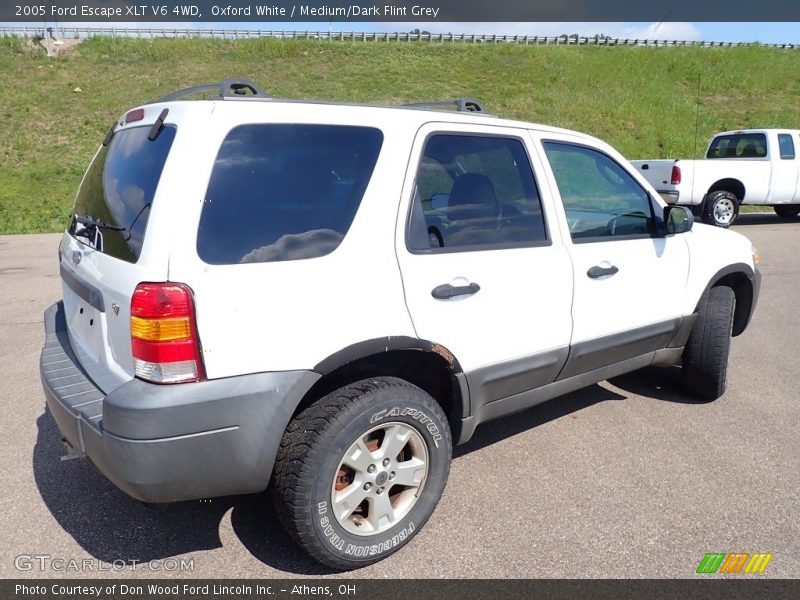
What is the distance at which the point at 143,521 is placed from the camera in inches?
111

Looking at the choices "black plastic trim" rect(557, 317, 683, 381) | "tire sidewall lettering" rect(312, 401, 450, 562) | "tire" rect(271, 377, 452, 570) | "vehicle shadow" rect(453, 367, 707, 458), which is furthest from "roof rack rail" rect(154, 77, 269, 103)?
"vehicle shadow" rect(453, 367, 707, 458)

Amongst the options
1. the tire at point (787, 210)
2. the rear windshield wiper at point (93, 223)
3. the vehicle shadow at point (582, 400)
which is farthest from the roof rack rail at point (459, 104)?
the tire at point (787, 210)

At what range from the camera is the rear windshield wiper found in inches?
93.7

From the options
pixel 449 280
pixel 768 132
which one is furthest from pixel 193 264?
pixel 768 132

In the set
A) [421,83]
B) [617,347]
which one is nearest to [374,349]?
[617,347]

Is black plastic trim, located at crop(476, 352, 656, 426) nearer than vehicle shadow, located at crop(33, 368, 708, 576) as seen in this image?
No

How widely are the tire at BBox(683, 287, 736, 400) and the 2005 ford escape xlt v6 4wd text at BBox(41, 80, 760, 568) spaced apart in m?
1.06

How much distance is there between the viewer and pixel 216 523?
112 inches

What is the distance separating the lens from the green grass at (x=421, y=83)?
27.8m

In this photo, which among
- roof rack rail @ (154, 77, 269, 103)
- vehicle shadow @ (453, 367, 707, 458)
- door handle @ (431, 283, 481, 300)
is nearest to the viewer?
roof rack rail @ (154, 77, 269, 103)

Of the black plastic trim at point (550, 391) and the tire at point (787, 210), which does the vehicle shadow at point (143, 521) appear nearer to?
the black plastic trim at point (550, 391)

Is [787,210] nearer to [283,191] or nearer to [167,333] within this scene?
[283,191]
